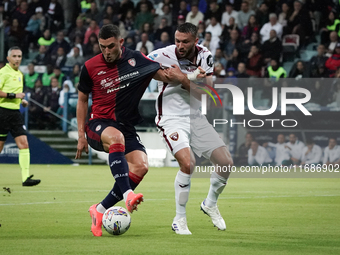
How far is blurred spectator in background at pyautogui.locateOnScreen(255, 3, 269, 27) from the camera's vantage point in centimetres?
2047

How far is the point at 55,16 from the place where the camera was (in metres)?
24.0

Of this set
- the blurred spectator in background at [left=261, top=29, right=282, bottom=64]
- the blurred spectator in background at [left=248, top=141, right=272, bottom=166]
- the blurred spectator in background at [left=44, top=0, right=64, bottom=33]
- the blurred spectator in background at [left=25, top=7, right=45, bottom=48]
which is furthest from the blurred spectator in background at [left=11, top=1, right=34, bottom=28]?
the blurred spectator in background at [left=248, top=141, right=272, bottom=166]

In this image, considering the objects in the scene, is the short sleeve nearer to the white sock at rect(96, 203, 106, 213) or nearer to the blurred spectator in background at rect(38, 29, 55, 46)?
the white sock at rect(96, 203, 106, 213)

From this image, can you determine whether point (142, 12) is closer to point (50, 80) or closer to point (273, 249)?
point (50, 80)

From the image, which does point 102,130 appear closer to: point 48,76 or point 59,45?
point 48,76

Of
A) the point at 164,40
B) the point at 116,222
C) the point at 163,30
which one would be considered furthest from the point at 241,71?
the point at 116,222

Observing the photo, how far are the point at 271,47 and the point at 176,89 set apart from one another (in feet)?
44.0

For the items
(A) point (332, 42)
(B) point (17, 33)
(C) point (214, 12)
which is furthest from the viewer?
(B) point (17, 33)

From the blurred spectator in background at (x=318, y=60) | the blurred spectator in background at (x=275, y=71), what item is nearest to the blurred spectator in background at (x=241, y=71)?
the blurred spectator in background at (x=275, y=71)

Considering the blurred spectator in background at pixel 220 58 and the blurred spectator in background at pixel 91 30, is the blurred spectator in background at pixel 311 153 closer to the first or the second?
the blurred spectator in background at pixel 220 58

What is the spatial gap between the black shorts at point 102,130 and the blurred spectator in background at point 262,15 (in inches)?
579

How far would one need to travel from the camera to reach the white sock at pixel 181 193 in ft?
20.5

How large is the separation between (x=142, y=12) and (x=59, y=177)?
386 inches

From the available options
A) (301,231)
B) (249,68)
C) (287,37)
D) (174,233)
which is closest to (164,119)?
(174,233)
